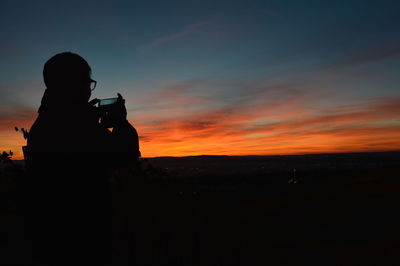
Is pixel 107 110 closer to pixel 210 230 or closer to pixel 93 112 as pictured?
pixel 93 112

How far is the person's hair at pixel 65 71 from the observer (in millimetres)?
1895

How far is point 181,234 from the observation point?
5.89m

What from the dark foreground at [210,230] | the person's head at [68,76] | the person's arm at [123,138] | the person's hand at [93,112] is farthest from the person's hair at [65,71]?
the dark foreground at [210,230]

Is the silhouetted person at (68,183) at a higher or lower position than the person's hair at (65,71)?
lower

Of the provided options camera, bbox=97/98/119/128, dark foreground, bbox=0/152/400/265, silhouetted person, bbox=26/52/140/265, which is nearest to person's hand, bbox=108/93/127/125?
camera, bbox=97/98/119/128

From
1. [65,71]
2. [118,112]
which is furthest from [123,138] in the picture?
[65,71]

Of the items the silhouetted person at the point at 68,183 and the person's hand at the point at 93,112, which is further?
the person's hand at the point at 93,112

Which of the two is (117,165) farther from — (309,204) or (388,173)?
(388,173)

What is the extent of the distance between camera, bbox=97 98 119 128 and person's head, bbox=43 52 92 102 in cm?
15

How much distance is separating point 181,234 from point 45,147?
4.54 meters

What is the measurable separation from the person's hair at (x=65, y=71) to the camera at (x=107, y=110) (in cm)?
→ 23

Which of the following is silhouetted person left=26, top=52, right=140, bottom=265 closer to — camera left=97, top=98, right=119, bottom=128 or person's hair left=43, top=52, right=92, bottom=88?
person's hair left=43, top=52, right=92, bottom=88

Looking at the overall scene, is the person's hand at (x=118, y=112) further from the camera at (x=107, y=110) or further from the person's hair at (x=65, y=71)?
the person's hair at (x=65, y=71)

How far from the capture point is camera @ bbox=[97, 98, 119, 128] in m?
2.06
